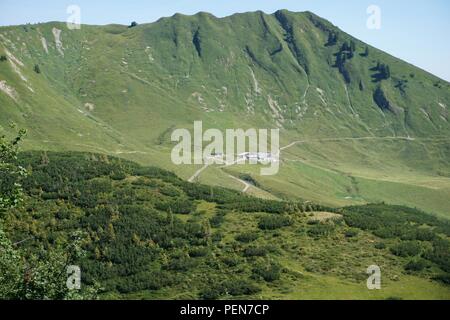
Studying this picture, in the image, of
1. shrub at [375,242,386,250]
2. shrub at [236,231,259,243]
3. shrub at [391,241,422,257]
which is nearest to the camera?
shrub at [391,241,422,257]

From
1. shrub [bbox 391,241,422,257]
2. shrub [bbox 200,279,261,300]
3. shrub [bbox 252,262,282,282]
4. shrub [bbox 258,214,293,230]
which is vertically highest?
shrub [bbox 258,214,293,230]

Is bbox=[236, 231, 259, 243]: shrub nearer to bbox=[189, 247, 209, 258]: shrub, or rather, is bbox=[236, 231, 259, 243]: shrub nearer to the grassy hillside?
the grassy hillside

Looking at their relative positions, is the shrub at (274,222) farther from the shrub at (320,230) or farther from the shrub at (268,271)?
the shrub at (268,271)

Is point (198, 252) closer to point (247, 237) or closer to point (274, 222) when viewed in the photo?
point (247, 237)

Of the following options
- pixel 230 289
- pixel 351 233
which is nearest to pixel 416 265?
pixel 351 233

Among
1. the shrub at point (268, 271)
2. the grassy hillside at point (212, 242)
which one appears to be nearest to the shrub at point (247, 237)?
Answer: the grassy hillside at point (212, 242)

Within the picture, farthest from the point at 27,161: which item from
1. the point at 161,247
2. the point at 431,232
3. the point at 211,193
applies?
the point at 431,232

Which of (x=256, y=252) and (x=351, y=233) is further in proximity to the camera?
→ (x=351, y=233)

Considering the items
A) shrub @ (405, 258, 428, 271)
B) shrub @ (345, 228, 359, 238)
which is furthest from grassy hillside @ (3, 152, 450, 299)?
shrub @ (345, 228, 359, 238)

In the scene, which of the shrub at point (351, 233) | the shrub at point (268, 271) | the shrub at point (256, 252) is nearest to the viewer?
the shrub at point (268, 271)
